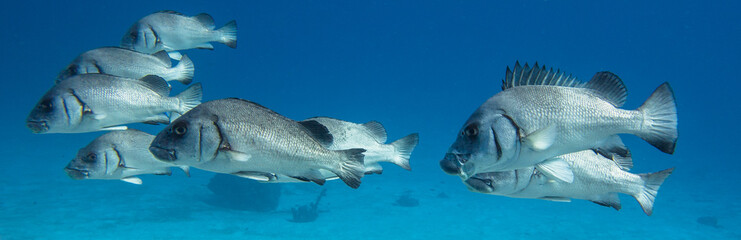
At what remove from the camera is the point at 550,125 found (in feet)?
6.65

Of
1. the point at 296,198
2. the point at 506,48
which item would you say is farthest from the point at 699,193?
the point at 506,48

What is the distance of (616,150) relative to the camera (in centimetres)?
230

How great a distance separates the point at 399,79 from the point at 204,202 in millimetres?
132069

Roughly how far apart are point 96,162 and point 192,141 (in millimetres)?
1954

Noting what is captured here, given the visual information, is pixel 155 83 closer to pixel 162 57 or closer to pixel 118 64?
pixel 118 64

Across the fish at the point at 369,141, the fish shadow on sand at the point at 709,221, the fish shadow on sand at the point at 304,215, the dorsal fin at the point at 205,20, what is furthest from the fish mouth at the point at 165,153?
the fish shadow on sand at the point at 709,221

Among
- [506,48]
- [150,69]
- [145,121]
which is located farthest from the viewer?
[506,48]

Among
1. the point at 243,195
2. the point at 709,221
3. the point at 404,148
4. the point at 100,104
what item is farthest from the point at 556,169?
the point at 709,221

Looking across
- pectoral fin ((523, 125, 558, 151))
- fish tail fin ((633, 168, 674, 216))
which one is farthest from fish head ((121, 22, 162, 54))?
fish tail fin ((633, 168, 674, 216))

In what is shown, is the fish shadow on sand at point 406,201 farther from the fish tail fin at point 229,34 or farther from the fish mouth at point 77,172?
the fish mouth at point 77,172

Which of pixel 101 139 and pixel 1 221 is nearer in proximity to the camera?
pixel 101 139

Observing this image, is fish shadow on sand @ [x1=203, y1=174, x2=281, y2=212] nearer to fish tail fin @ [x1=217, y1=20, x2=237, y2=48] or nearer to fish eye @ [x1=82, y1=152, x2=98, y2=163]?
fish tail fin @ [x1=217, y1=20, x2=237, y2=48]

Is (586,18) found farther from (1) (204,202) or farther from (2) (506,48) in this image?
(1) (204,202)

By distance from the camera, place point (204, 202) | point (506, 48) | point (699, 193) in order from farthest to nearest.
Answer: point (506, 48) < point (699, 193) < point (204, 202)
